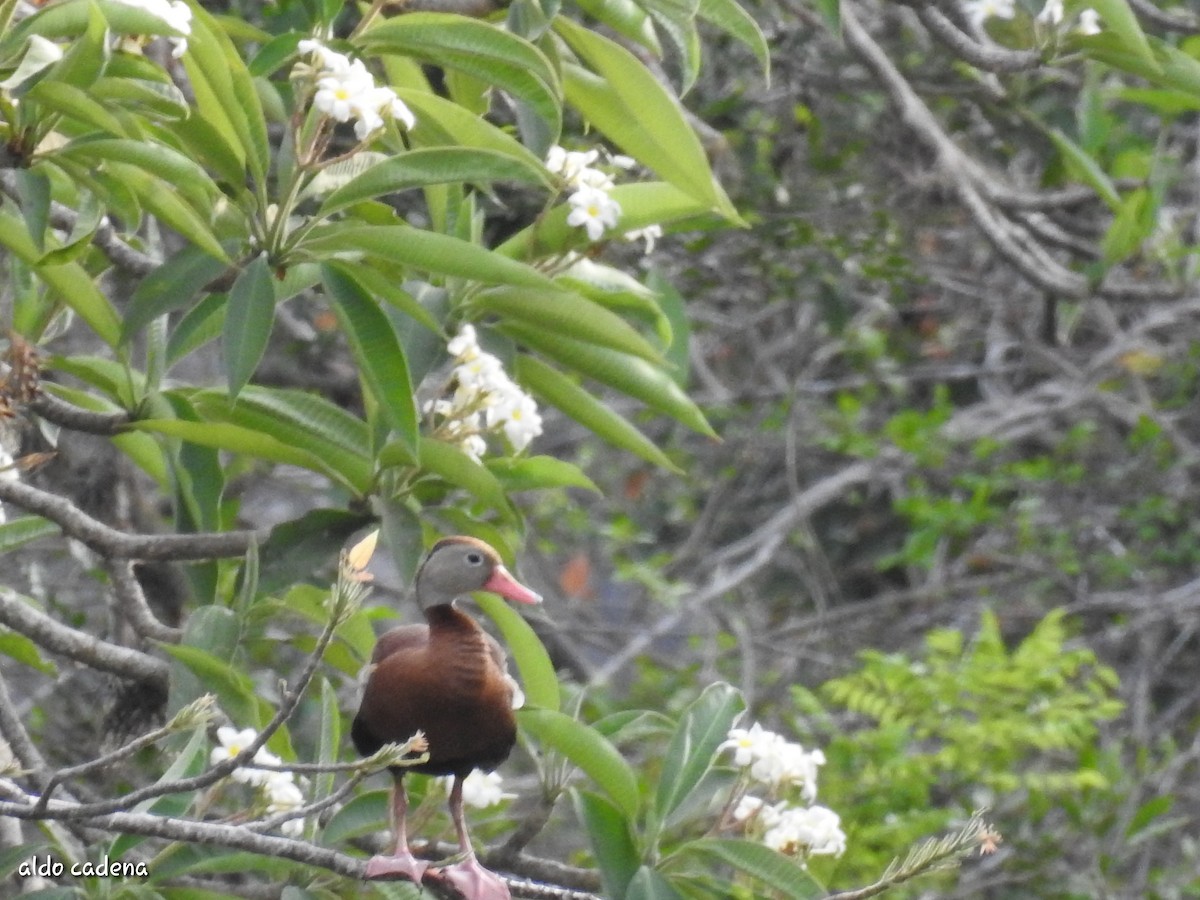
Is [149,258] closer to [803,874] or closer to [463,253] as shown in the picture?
[463,253]

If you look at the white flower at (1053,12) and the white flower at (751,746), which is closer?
the white flower at (751,746)

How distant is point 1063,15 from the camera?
3469 millimetres

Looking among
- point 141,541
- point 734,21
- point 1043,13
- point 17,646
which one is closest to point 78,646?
point 17,646

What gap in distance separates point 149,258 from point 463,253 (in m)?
0.81

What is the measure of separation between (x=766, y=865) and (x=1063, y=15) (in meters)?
1.84

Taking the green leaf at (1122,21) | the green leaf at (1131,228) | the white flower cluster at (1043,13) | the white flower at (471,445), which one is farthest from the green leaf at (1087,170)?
the white flower at (471,445)

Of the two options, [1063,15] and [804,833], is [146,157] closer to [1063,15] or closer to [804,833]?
[804,833]

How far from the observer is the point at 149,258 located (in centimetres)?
297

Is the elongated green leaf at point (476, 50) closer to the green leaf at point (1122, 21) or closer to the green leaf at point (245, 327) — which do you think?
the green leaf at point (245, 327)

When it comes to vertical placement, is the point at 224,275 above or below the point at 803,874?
above

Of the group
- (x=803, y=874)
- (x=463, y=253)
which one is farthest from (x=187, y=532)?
(x=803, y=874)

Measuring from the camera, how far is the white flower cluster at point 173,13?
216 centimetres

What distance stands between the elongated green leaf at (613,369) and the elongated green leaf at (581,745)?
0.55 meters

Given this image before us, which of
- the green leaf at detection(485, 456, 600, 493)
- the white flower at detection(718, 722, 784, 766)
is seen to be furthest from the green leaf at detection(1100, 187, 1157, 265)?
the white flower at detection(718, 722, 784, 766)
